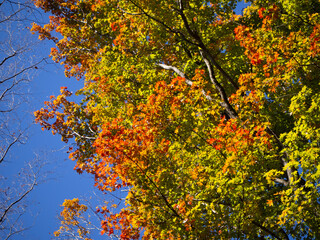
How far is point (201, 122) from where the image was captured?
7.48m

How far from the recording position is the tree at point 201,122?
611cm

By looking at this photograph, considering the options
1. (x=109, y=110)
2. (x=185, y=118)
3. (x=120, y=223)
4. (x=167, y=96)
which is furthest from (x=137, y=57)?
(x=120, y=223)

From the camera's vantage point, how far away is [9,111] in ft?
21.1

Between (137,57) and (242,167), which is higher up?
(137,57)

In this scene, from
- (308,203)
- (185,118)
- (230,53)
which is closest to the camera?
(308,203)

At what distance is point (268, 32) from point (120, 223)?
26.0 ft

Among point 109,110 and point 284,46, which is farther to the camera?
point 109,110

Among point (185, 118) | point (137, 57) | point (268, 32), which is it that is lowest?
point (185, 118)

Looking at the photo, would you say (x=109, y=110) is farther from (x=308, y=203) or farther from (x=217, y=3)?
(x=308, y=203)

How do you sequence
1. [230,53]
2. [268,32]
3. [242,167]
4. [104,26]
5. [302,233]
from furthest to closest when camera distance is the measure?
[104,26]
[230,53]
[268,32]
[302,233]
[242,167]

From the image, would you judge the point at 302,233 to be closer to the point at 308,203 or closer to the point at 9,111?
the point at 308,203

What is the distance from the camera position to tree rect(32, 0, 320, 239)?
611 centimetres

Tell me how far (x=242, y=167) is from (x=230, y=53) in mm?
6476

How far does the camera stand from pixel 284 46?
8.18 metres
